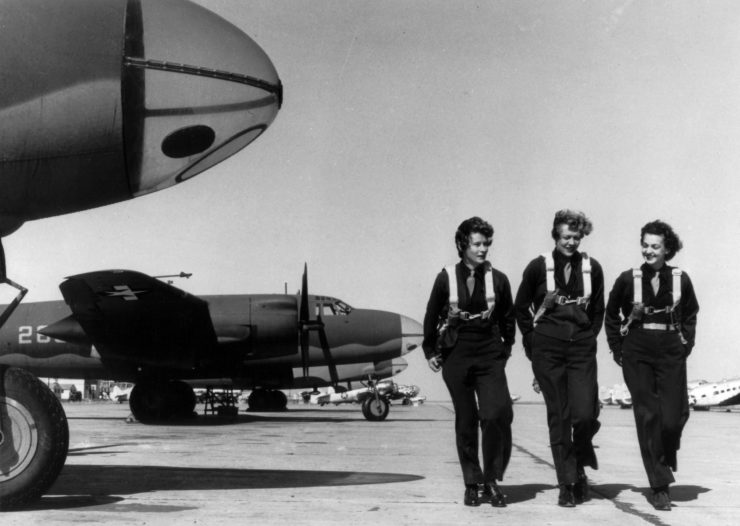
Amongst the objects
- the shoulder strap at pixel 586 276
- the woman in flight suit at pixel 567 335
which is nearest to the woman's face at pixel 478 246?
the woman in flight suit at pixel 567 335

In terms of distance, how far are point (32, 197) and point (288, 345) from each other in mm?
13644

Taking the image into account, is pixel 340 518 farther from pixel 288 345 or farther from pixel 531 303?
pixel 288 345

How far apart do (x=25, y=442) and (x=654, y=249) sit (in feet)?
14.2

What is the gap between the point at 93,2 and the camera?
540 centimetres

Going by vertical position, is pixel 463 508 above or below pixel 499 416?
below

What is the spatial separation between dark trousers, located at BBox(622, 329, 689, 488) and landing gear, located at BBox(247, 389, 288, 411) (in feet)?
75.4

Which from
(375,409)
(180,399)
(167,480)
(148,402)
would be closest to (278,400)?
(375,409)

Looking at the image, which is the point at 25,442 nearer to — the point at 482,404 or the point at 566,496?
the point at 482,404

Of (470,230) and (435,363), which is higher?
(470,230)

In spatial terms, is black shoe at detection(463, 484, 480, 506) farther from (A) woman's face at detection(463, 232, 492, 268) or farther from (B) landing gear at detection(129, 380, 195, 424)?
(B) landing gear at detection(129, 380, 195, 424)

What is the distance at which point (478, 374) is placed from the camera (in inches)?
228

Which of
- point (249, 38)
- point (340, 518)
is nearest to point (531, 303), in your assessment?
point (340, 518)

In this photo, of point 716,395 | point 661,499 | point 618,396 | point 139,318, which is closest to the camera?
point 661,499

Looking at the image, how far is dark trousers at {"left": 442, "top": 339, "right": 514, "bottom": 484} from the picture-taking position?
5688 mm
